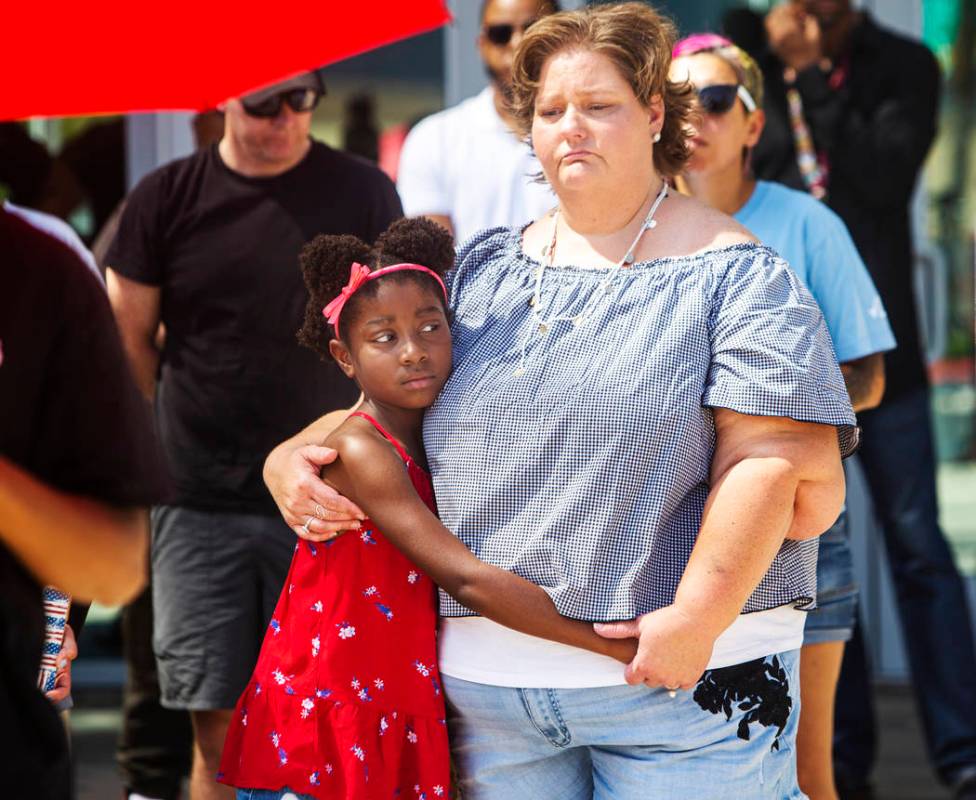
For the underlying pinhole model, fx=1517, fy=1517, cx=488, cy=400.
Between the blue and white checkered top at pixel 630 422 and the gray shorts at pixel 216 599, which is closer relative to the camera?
the blue and white checkered top at pixel 630 422

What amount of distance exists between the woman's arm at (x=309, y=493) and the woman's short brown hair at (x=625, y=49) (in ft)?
2.54

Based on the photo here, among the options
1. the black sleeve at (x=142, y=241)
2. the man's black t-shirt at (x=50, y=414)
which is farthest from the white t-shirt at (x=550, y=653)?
the black sleeve at (x=142, y=241)

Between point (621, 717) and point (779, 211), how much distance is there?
1411 mm

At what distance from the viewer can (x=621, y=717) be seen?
2.54 meters

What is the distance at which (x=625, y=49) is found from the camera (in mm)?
2709

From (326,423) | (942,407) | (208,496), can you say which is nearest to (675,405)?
(326,423)

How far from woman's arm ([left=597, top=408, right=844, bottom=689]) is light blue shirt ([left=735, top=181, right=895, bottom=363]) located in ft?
2.86

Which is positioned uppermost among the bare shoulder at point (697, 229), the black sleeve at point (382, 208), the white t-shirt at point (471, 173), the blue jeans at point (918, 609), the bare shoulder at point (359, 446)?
the white t-shirt at point (471, 173)

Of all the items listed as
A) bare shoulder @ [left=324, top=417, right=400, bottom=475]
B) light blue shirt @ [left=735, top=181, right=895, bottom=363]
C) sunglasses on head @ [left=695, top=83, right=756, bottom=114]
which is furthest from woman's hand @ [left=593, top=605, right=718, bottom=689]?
sunglasses on head @ [left=695, top=83, right=756, bottom=114]

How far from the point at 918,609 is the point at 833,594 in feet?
4.33

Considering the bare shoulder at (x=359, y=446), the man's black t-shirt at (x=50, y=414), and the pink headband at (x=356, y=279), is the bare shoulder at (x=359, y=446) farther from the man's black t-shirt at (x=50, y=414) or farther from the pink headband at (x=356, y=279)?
the man's black t-shirt at (x=50, y=414)

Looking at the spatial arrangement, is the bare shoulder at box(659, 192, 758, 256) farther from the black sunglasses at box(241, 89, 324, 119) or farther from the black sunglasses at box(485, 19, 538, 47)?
the black sunglasses at box(485, 19, 538, 47)

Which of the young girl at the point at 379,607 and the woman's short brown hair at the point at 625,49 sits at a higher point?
the woman's short brown hair at the point at 625,49

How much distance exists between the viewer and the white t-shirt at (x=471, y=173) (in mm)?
4434
